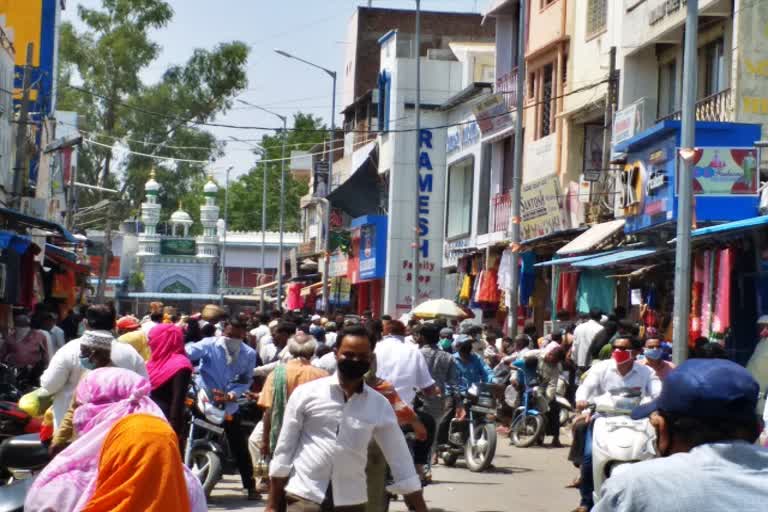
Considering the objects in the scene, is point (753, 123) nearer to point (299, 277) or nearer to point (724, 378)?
point (724, 378)

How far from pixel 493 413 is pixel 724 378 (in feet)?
44.6

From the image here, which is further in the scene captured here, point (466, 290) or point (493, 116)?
point (466, 290)

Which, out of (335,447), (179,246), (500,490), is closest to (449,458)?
(500,490)

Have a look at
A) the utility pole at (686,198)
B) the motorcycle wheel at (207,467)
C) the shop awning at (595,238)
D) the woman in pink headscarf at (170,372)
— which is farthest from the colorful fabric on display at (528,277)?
the woman in pink headscarf at (170,372)

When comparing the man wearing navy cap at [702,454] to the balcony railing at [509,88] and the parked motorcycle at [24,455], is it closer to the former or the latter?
the parked motorcycle at [24,455]

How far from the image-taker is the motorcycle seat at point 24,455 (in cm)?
750

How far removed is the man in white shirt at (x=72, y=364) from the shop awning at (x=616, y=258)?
13.1 m

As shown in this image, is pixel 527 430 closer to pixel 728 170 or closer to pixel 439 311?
pixel 728 170

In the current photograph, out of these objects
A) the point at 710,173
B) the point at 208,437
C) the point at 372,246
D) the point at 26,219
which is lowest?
the point at 208,437

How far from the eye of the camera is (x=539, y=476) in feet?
55.3

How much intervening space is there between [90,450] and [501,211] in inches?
1198

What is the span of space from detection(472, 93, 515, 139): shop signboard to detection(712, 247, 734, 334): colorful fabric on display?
55.3 ft

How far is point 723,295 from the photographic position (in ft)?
62.3

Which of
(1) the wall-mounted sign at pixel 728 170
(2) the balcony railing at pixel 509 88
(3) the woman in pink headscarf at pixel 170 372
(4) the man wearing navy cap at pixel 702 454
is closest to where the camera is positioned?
(4) the man wearing navy cap at pixel 702 454
